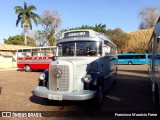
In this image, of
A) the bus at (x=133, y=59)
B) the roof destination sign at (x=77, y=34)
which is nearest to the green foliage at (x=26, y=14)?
the bus at (x=133, y=59)

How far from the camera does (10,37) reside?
8000cm

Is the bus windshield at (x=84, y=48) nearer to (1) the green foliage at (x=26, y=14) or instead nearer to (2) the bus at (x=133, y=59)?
(2) the bus at (x=133, y=59)

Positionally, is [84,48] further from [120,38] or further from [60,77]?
[120,38]

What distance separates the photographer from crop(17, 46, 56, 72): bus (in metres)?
24.4

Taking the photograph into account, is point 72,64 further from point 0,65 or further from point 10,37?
point 10,37

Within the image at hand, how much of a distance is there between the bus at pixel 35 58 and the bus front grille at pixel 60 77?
16.2 m

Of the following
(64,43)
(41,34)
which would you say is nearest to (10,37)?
(41,34)

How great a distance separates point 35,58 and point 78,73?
18.1 metres

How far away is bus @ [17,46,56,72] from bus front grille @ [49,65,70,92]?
16.2 m

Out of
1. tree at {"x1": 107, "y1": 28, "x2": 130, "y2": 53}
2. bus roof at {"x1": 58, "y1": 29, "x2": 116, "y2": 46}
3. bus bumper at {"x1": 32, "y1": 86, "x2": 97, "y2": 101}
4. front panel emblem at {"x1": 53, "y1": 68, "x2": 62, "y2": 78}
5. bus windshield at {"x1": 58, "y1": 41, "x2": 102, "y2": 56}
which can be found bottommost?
bus bumper at {"x1": 32, "y1": 86, "x2": 97, "y2": 101}

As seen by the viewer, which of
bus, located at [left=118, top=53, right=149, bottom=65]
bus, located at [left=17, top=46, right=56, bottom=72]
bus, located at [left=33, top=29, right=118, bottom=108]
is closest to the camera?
bus, located at [left=33, top=29, right=118, bottom=108]

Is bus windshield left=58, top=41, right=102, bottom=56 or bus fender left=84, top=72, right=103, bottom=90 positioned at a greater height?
bus windshield left=58, top=41, right=102, bottom=56

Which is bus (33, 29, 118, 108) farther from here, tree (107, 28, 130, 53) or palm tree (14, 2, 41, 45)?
tree (107, 28, 130, 53)

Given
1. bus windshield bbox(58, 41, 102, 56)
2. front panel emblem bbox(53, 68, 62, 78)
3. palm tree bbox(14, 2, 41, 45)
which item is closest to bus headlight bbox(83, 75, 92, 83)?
front panel emblem bbox(53, 68, 62, 78)
